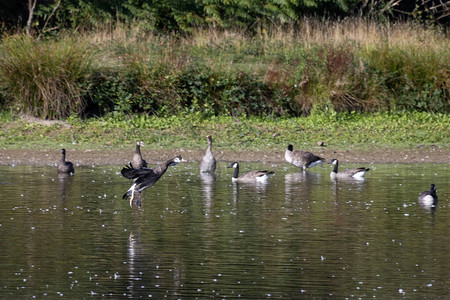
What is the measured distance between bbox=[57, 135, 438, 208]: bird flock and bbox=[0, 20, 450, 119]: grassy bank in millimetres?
5274

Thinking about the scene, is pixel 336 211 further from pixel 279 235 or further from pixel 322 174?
pixel 322 174

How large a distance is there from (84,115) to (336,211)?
38.5ft

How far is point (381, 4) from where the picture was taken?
124 feet

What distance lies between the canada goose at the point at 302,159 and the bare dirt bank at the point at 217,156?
1.19m

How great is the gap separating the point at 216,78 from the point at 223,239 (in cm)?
1380

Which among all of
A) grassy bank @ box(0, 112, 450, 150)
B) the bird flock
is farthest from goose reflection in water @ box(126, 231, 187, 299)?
grassy bank @ box(0, 112, 450, 150)

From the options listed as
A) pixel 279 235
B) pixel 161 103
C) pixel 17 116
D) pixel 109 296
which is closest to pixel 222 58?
pixel 161 103

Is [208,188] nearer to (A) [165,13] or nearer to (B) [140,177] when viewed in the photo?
(B) [140,177]

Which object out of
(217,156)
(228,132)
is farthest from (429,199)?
(228,132)

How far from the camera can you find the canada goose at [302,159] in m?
17.5

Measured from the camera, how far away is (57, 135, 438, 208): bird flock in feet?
41.8

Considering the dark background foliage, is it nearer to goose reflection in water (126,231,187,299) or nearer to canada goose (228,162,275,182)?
canada goose (228,162,275,182)

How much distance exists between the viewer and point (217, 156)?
19391 millimetres

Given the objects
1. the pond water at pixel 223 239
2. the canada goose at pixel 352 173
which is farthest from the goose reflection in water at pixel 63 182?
the canada goose at pixel 352 173
